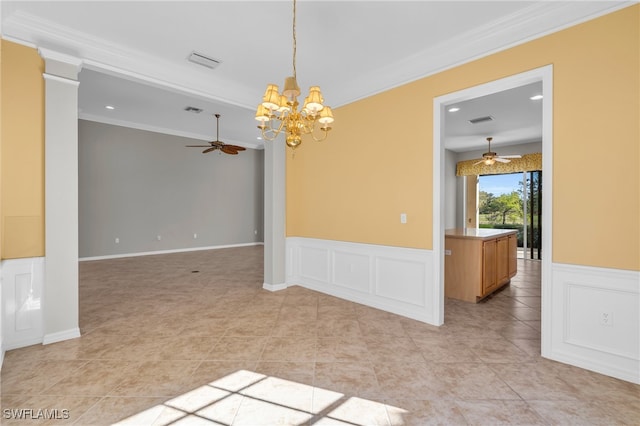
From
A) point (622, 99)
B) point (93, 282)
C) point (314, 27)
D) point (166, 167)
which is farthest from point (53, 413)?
point (166, 167)

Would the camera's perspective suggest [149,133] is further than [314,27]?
Yes

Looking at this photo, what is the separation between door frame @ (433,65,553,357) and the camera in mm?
2615

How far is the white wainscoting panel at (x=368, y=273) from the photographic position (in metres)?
3.51

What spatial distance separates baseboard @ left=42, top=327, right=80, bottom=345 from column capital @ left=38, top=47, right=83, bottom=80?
252 centimetres

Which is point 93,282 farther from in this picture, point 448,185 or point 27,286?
point 448,185

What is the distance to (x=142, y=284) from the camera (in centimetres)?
510

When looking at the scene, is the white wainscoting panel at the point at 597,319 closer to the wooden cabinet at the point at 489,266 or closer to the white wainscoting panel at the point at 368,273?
the white wainscoting panel at the point at 368,273

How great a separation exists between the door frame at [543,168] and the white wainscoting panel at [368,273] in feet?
0.33

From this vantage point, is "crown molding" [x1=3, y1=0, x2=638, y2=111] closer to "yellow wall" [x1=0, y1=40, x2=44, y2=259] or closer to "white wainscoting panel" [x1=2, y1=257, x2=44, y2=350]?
"yellow wall" [x1=0, y1=40, x2=44, y2=259]

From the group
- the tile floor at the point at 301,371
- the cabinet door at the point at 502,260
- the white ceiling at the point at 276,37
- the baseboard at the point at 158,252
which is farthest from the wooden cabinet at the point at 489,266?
the baseboard at the point at 158,252

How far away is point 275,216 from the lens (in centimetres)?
484

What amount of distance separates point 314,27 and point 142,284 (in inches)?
189

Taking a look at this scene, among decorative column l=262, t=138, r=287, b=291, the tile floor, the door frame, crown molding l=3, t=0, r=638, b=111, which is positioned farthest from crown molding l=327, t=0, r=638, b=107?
the tile floor

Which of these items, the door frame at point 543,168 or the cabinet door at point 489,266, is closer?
the door frame at point 543,168
